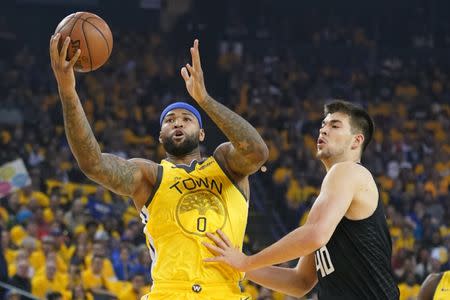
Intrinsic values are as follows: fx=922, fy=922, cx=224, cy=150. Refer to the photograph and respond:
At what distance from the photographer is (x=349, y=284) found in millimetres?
4535

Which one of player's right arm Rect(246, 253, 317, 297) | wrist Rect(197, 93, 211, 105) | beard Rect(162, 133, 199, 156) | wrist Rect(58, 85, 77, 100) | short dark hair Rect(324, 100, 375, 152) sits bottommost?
player's right arm Rect(246, 253, 317, 297)

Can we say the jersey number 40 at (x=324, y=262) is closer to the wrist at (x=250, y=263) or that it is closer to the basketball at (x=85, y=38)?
the wrist at (x=250, y=263)

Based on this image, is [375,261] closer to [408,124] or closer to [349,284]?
[349,284]

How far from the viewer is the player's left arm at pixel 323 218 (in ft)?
14.4

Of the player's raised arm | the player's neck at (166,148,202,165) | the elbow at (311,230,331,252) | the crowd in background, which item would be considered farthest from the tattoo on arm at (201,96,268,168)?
the crowd in background

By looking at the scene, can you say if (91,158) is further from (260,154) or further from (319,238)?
(319,238)

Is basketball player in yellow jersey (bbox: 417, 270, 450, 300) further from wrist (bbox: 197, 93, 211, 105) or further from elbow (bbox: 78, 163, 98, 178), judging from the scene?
elbow (bbox: 78, 163, 98, 178)

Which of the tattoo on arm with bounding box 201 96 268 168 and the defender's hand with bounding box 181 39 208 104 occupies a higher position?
the defender's hand with bounding box 181 39 208 104

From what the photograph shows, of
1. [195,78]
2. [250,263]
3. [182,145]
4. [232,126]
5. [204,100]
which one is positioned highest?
[195,78]

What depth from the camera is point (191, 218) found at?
5133 mm

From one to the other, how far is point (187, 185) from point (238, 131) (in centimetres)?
46

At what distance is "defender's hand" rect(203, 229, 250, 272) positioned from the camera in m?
4.82

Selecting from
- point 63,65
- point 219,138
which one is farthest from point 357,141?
point 219,138

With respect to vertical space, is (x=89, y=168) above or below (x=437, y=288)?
above
